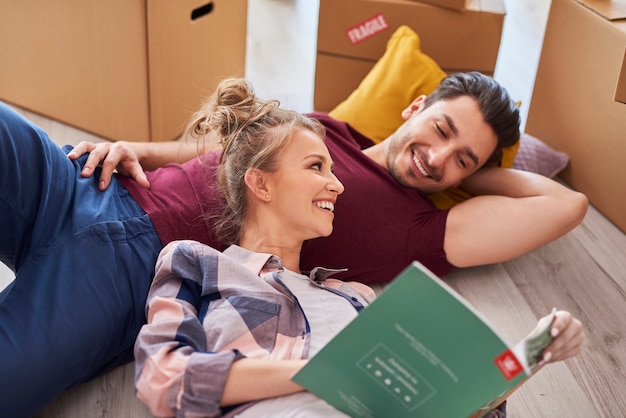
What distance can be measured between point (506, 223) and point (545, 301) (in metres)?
0.26

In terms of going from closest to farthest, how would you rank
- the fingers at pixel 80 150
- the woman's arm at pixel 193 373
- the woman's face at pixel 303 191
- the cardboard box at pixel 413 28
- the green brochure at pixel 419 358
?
the green brochure at pixel 419 358, the woman's arm at pixel 193 373, the woman's face at pixel 303 191, the fingers at pixel 80 150, the cardboard box at pixel 413 28

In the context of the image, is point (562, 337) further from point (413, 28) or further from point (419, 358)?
point (413, 28)

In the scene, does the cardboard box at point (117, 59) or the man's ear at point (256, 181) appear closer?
the man's ear at point (256, 181)

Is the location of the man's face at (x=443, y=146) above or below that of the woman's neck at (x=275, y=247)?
above

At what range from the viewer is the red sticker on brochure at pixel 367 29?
2.07 meters

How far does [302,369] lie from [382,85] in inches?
45.4

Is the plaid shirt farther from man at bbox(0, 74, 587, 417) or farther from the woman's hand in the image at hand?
the woman's hand

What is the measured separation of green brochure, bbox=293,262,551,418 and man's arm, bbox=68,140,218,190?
2.19 feet

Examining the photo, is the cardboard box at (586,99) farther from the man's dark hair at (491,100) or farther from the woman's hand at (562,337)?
the woman's hand at (562,337)

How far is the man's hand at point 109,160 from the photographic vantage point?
1.43m

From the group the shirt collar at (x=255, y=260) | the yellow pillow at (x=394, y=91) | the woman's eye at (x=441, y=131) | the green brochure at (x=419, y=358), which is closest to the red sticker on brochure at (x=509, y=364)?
the green brochure at (x=419, y=358)

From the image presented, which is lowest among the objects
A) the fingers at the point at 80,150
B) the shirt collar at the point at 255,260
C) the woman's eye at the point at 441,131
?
the shirt collar at the point at 255,260

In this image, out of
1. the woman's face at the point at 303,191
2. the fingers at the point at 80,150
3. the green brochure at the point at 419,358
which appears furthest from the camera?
the fingers at the point at 80,150

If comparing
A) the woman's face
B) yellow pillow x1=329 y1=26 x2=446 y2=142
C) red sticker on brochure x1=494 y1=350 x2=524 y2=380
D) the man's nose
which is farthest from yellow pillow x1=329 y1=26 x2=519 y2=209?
red sticker on brochure x1=494 y1=350 x2=524 y2=380
